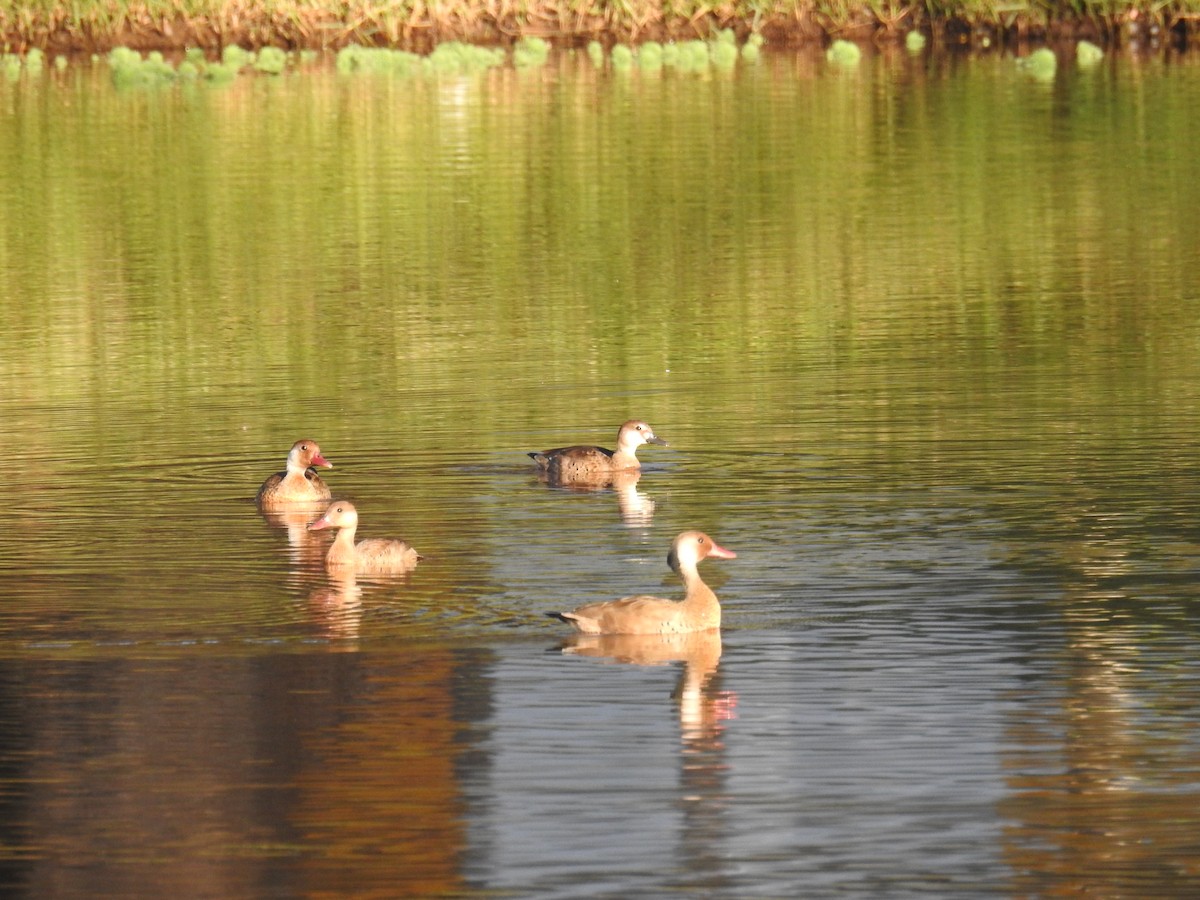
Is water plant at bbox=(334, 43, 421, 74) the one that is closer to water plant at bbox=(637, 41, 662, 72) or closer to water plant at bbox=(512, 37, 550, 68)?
water plant at bbox=(512, 37, 550, 68)

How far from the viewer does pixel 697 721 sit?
38.0 feet

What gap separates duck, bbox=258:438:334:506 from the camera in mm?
16922

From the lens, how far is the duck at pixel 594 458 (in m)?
17.8

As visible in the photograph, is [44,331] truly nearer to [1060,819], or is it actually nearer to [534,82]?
[1060,819]

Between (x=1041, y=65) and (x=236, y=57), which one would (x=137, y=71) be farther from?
(x=1041, y=65)

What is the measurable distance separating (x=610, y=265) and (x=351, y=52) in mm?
33524

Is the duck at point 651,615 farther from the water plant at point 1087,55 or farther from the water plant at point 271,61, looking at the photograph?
the water plant at point 271,61

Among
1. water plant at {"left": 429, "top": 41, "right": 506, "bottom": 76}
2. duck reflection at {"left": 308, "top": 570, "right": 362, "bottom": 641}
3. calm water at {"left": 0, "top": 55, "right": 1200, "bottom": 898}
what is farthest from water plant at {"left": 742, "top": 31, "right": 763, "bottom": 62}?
duck reflection at {"left": 308, "top": 570, "right": 362, "bottom": 641}

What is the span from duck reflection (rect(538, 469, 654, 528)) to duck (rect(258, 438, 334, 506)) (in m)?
1.62

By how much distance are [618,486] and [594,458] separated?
0.25 meters

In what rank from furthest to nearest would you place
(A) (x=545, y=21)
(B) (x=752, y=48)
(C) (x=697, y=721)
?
(A) (x=545, y=21)
(B) (x=752, y=48)
(C) (x=697, y=721)

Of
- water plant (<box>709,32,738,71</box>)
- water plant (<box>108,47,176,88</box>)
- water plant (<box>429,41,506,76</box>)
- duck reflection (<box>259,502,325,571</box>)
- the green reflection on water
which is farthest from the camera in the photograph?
water plant (<box>709,32,738,71</box>)

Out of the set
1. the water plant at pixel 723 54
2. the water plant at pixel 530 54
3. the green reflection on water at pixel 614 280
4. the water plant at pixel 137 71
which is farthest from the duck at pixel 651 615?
the water plant at pixel 723 54

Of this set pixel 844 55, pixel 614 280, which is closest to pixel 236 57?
pixel 844 55
